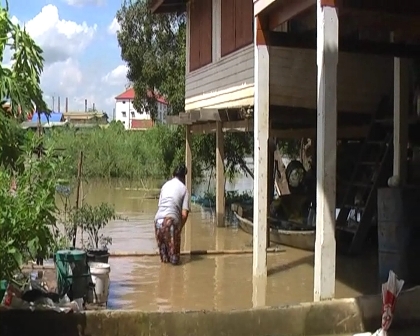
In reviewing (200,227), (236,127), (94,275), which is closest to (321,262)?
(94,275)

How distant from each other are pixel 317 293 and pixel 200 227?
9427 mm

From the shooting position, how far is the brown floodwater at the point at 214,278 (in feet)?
30.3

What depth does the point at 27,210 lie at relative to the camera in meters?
7.19

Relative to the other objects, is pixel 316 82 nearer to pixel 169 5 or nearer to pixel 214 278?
pixel 214 278

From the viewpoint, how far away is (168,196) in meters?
11.5

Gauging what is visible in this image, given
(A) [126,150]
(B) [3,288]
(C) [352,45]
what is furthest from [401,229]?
(A) [126,150]

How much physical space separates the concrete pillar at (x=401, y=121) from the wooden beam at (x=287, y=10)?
2129 mm

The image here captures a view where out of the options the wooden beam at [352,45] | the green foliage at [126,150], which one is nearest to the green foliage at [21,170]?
the wooden beam at [352,45]

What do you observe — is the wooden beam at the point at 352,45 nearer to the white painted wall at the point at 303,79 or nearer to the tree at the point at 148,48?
the white painted wall at the point at 303,79

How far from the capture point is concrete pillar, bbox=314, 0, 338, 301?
8219 millimetres

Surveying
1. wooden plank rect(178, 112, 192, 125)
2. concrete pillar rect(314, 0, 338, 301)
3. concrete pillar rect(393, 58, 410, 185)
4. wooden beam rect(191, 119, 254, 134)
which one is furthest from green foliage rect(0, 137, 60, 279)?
wooden plank rect(178, 112, 192, 125)

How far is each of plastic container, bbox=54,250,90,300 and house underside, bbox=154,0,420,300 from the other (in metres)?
2.65

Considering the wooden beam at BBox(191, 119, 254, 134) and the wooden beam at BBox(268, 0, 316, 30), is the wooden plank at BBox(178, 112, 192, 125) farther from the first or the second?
the wooden beam at BBox(268, 0, 316, 30)

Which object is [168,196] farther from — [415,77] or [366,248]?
[415,77]
